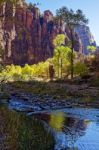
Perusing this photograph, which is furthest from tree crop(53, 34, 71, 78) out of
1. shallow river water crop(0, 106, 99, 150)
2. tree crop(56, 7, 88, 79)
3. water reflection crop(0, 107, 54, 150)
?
water reflection crop(0, 107, 54, 150)

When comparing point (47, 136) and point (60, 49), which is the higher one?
point (60, 49)

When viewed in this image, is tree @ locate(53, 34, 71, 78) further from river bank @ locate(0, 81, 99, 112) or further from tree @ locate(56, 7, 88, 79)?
river bank @ locate(0, 81, 99, 112)

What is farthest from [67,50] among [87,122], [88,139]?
[88,139]

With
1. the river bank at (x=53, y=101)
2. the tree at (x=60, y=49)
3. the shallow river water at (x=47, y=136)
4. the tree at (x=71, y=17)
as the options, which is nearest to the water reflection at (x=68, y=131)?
the shallow river water at (x=47, y=136)

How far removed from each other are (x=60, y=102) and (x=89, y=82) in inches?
951

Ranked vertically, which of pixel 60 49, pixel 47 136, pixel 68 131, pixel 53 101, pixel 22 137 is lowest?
pixel 68 131

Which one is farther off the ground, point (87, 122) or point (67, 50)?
point (67, 50)

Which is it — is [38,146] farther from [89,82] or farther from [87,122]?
[89,82]

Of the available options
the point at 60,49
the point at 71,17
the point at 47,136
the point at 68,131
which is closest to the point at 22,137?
the point at 47,136

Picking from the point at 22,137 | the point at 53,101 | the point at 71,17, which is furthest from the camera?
the point at 71,17

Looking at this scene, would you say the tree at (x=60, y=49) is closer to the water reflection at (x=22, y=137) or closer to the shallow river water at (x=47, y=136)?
the shallow river water at (x=47, y=136)

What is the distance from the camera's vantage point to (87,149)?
14.2m

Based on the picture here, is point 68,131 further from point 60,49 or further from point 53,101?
point 60,49

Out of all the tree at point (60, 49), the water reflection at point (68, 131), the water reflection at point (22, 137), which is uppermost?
the tree at point (60, 49)
